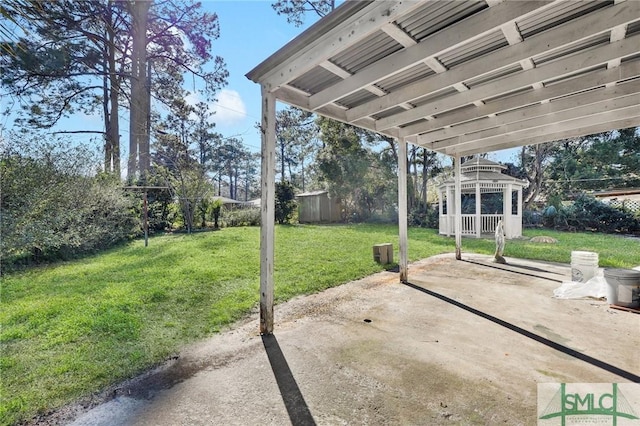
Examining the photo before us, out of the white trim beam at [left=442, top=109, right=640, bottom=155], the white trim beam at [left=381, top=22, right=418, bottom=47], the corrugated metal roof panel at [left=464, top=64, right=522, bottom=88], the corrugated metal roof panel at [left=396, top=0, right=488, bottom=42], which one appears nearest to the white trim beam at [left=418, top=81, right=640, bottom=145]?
the white trim beam at [left=442, top=109, right=640, bottom=155]

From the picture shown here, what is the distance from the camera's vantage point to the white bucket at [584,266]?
431 cm

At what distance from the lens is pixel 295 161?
30953 millimetres

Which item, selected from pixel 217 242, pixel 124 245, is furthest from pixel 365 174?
pixel 124 245

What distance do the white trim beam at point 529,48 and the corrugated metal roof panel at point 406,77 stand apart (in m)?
0.05

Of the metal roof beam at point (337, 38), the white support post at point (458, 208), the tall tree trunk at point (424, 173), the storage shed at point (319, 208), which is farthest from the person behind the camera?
the storage shed at point (319, 208)

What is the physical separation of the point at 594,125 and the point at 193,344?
633cm

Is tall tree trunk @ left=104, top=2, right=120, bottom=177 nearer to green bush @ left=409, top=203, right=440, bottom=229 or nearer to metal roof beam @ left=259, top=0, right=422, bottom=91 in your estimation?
metal roof beam @ left=259, top=0, right=422, bottom=91

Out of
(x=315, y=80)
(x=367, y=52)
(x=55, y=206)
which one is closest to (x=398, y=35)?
(x=367, y=52)

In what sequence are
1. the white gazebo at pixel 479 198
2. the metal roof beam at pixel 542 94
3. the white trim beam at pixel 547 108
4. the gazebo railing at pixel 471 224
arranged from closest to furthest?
the metal roof beam at pixel 542 94
the white trim beam at pixel 547 108
the white gazebo at pixel 479 198
the gazebo railing at pixel 471 224

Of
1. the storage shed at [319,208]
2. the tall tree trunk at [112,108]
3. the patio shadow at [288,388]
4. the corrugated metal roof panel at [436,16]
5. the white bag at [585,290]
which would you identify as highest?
the tall tree trunk at [112,108]

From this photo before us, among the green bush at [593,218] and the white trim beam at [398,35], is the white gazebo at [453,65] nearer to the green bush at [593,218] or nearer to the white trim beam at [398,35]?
the white trim beam at [398,35]

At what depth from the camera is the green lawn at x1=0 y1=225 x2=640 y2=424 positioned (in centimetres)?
222

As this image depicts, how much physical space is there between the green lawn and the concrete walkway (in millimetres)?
375

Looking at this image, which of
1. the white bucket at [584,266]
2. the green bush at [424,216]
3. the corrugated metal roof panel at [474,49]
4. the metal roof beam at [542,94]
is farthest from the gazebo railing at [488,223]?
the corrugated metal roof panel at [474,49]
